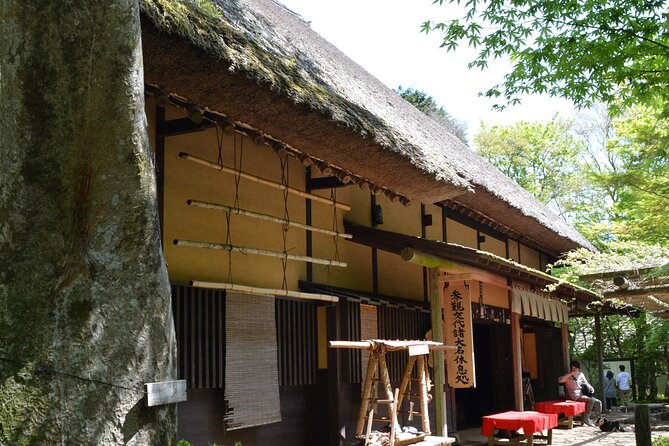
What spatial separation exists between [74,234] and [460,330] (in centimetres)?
727

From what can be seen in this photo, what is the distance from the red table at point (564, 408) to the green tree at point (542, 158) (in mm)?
16579

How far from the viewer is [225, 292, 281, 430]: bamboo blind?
6856mm

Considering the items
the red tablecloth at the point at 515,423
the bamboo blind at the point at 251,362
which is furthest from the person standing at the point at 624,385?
the bamboo blind at the point at 251,362

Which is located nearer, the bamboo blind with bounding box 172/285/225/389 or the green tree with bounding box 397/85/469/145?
the bamboo blind with bounding box 172/285/225/389

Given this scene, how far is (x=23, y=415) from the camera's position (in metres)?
2.72

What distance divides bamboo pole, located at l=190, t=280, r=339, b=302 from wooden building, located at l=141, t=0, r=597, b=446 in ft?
0.08

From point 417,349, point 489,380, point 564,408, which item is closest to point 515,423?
point 417,349

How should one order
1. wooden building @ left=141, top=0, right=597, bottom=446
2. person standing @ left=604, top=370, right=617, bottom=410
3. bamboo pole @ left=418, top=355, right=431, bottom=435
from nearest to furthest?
wooden building @ left=141, top=0, right=597, bottom=446 < bamboo pole @ left=418, top=355, right=431, bottom=435 < person standing @ left=604, top=370, right=617, bottom=410

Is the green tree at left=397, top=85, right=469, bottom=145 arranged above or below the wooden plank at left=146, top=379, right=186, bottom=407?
above

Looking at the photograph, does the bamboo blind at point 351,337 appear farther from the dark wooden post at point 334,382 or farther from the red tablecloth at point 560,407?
the red tablecloth at point 560,407

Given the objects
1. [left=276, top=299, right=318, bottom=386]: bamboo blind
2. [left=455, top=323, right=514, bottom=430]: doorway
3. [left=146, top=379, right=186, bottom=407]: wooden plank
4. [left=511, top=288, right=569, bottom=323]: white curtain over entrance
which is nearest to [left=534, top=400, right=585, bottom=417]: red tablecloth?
[left=455, top=323, right=514, bottom=430]: doorway

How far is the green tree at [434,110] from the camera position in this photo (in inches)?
1249

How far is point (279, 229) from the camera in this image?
7.91 m

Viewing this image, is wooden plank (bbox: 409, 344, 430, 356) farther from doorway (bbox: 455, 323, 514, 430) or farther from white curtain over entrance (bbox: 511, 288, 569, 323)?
doorway (bbox: 455, 323, 514, 430)
